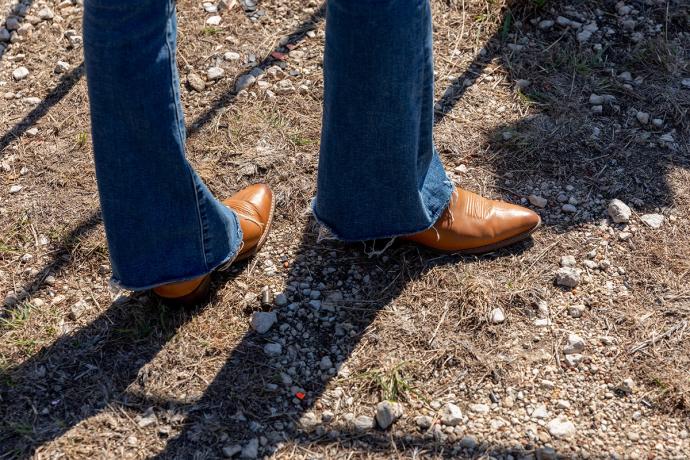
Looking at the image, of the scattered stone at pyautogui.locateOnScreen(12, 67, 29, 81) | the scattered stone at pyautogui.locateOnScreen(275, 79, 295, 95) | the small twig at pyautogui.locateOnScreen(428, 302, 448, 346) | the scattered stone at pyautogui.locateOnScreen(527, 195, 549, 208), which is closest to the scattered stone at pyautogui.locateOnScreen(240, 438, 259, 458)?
the small twig at pyautogui.locateOnScreen(428, 302, 448, 346)

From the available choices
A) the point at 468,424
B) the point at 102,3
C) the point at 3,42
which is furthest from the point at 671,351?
the point at 3,42

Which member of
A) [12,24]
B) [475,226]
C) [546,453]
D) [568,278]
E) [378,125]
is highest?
[378,125]

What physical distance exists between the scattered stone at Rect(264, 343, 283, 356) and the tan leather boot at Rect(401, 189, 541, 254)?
0.46 metres

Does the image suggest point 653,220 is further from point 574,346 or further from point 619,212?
point 574,346

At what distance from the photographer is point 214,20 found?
2943 millimetres

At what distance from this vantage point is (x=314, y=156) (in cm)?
→ 246

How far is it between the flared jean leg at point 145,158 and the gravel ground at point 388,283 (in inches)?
8.9

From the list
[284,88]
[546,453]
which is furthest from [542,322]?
[284,88]

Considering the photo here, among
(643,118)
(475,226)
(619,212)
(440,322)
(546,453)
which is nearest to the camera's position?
(546,453)

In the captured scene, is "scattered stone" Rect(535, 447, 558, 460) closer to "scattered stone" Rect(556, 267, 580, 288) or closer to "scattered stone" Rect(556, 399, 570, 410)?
"scattered stone" Rect(556, 399, 570, 410)

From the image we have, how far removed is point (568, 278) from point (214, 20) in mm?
1635

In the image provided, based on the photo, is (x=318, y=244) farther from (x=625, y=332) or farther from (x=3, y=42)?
(x=3, y=42)

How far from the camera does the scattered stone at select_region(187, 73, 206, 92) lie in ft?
8.88

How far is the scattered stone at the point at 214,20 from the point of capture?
115 inches
